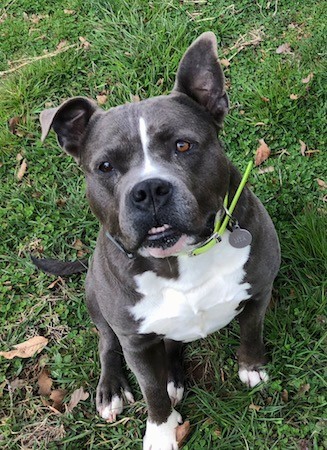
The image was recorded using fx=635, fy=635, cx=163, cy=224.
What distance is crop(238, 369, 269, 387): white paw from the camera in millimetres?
3607

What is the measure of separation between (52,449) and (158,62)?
289 centimetres

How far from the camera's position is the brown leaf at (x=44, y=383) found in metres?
3.94

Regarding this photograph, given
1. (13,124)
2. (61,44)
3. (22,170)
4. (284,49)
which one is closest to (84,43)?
(61,44)

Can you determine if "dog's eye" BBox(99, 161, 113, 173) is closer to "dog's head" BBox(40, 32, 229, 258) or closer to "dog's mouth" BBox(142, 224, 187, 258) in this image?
"dog's head" BBox(40, 32, 229, 258)

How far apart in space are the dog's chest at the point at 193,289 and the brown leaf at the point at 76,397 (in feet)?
3.44

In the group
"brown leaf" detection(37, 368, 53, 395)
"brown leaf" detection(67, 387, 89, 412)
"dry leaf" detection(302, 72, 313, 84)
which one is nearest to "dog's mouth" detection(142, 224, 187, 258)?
"brown leaf" detection(67, 387, 89, 412)

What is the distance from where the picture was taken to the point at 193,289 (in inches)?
115

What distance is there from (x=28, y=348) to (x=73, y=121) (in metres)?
1.77

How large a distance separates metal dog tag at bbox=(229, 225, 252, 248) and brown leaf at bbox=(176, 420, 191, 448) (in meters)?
1.25

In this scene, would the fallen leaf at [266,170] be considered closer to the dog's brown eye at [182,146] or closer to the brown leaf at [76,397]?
the dog's brown eye at [182,146]

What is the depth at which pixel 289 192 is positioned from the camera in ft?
13.6

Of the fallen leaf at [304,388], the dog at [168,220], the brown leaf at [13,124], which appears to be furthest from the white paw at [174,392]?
the brown leaf at [13,124]

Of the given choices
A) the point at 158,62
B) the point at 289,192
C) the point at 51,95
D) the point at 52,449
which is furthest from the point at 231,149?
the point at 52,449

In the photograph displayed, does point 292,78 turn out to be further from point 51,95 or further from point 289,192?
point 51,95
